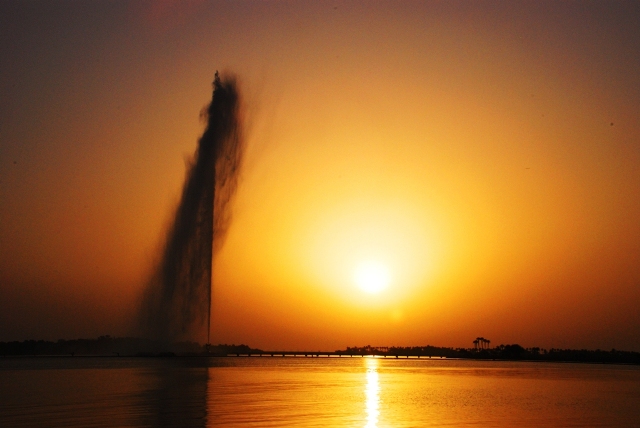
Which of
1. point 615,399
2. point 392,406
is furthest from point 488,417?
point 615,399

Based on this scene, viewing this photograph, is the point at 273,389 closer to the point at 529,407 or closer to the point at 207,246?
the point at 529,407

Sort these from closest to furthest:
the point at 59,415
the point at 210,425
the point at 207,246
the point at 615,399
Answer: the point at 210,425 < the point at 59,415 < the point at 615,399 < the point at 207,246

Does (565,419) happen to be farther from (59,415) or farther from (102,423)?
(59,415)

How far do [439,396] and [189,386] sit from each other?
54.6 ft

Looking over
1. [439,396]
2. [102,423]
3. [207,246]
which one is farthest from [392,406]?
[207,246]

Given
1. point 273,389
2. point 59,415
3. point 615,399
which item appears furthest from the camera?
point 273,389

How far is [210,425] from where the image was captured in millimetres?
24969

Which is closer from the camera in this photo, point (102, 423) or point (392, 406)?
point (102, 423)

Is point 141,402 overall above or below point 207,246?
below

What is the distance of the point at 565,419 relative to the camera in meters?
29.9

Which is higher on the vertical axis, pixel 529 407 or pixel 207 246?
pixel 207 246

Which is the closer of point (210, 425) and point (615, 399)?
point (210, 425)

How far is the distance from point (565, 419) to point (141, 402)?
2016 centimetres

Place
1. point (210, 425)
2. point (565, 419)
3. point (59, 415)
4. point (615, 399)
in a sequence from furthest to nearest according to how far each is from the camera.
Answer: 1. point (615, 399)
2. point (565, 419)
3. point (59, 415)
4. point (210, 425)
